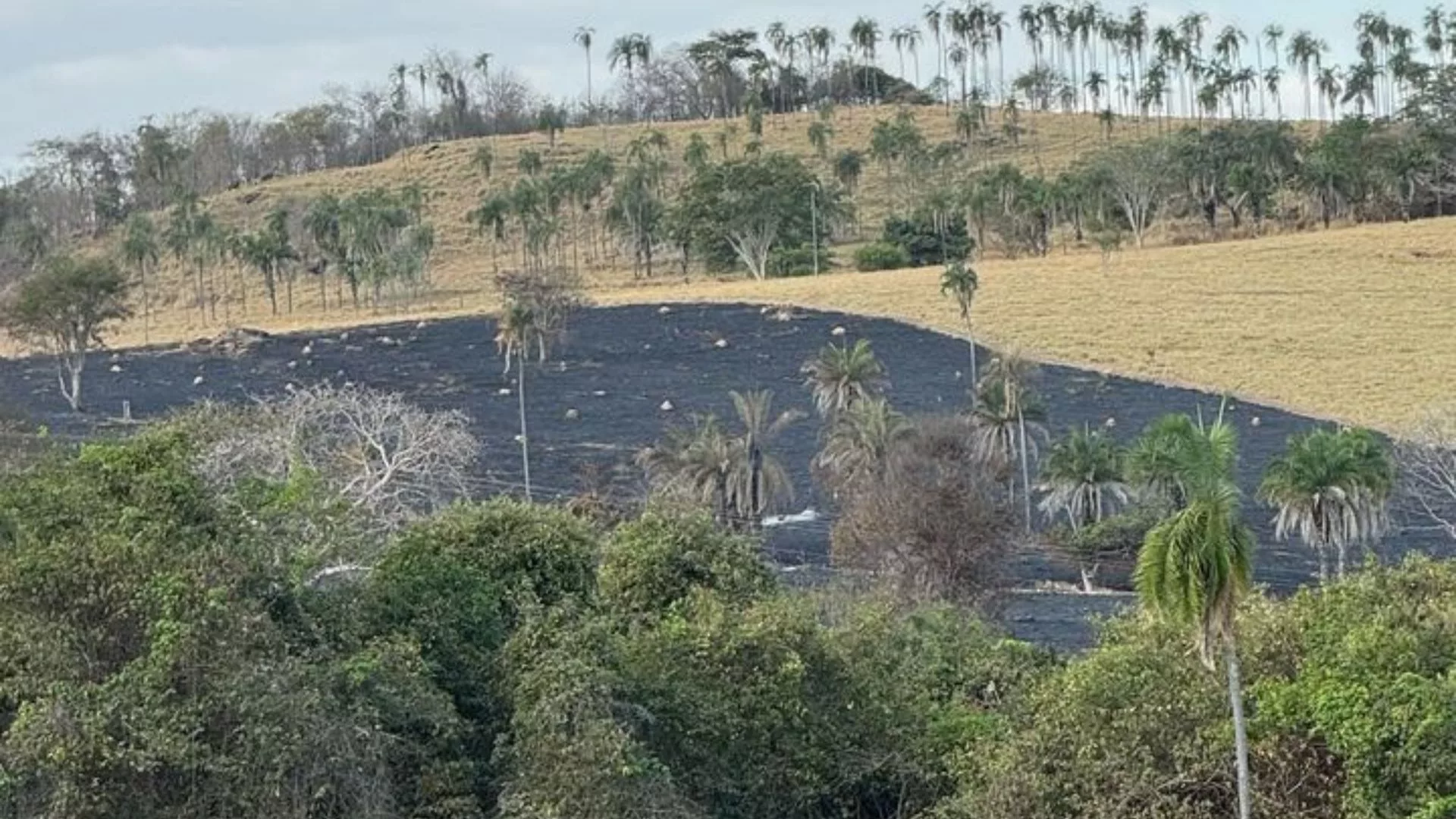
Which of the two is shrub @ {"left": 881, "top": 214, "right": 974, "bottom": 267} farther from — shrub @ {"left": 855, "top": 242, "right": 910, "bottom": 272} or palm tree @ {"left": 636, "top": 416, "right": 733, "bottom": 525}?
palm tree @ {"left": 636, "top": 416, "right": 733, "bottom": 525}

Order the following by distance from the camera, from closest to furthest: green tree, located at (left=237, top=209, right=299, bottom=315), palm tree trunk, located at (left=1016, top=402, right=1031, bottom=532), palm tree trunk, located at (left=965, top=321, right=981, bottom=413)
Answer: palm tree trunk, located at (left=1016, top=402, right=1031, bottom=532) < palm tree trunk, located at (left=965, top=321, right=981, bottom=413) < green tree, located at (left=237, top=209, right=299, bottom=315)

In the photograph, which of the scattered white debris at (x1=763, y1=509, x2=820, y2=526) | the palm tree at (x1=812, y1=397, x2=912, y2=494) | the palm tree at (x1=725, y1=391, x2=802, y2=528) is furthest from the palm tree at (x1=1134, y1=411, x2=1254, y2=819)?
the scattered white debris at (x1=763, y1=509, x2=820, y2=526)

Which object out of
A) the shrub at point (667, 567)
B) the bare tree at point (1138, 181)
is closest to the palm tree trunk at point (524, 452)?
the shrub at point (667, 567)

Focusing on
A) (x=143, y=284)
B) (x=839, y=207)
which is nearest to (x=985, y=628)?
(x=839, y=207)

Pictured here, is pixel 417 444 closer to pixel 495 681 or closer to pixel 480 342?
pixel 495 681

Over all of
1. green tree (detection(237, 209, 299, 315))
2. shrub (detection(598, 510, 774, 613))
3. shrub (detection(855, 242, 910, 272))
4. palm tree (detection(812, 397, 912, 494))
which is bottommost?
palm tree (detection(812, 397, 912, 494))

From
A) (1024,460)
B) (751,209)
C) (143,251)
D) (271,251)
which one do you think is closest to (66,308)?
(271,251)
